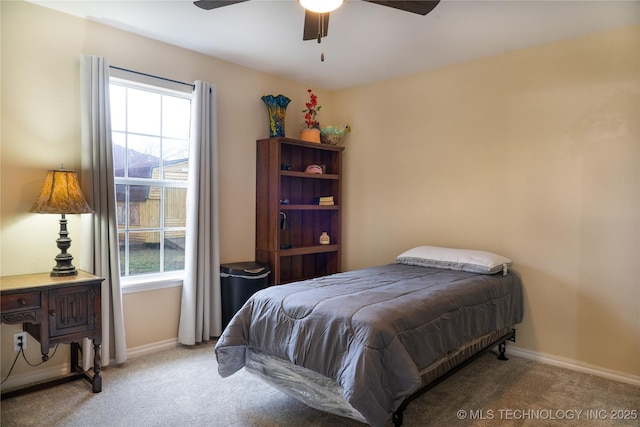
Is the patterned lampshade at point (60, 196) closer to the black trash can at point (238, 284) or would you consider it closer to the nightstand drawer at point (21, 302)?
the nightstand drawer at point (21, 302)

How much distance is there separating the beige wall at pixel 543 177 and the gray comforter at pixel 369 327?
0.70 metres

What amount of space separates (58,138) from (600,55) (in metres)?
4.08

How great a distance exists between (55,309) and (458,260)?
9.52ft

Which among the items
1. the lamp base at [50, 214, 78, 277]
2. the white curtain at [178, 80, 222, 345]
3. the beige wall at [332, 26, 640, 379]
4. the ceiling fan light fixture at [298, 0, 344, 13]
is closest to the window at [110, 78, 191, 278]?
the white curtain at [178, 80, 222, 345]

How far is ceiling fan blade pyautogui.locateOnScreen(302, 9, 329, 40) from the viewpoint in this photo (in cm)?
224

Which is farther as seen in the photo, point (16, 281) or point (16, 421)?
point (16, 281)

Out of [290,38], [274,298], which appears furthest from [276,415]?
[290,38]

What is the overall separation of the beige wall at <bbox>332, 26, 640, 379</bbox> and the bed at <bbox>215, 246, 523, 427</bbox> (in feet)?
1.97

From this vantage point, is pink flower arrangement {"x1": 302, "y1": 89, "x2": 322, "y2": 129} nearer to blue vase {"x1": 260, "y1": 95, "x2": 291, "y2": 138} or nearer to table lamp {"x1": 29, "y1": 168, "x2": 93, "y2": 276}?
blue vase {"x1": 260, "y1": 95, "x2": 291, "y2": 138}

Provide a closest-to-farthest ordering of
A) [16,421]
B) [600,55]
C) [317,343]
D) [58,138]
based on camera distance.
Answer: [317,343] < [16,421] < [58,138] < [600,55]

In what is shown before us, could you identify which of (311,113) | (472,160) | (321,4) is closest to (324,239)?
(311,113)

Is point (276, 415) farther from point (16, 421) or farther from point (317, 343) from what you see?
point (16, 421)

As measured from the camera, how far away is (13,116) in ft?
8.86

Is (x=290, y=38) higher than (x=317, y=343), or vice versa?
(x=290, y=38)
